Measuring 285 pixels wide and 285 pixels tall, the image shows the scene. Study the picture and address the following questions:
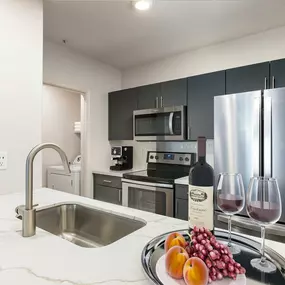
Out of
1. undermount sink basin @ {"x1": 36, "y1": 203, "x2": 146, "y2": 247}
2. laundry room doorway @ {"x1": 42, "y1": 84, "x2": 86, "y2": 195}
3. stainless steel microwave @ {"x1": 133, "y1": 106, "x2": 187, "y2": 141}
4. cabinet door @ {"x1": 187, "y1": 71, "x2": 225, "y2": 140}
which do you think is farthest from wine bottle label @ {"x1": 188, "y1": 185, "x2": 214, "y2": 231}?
laundry room doorway @ {"x1": 42, "y1": 84, "x2": 86, "y2": 195}

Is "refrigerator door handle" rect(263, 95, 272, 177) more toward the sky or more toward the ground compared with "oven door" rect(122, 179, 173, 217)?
more toward the sky

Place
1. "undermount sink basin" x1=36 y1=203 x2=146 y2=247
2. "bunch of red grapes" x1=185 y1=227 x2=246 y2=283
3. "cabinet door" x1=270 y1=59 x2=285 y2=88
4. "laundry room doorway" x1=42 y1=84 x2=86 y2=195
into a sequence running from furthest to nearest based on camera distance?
1. "laundry room doorway" x1=42 y1=84 x2=86 y2=195
2. "cabinet door" x1=270 y1=59 x2=285 y2=88
3. "undermount sink basin" x1=36 y1=203 x2=146 y2=247
4. "bunch of red grapes" x1=185 y1=227 x2=246 y2=283

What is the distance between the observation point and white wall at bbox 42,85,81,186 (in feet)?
13.5

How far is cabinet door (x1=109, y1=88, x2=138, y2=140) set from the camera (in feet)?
10.6

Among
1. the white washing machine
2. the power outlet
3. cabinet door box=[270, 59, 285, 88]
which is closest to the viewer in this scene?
the power outlet

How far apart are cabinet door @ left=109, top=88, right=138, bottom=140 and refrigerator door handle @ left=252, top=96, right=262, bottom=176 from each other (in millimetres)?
1754

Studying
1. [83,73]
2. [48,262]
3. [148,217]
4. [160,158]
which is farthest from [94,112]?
[48,262]

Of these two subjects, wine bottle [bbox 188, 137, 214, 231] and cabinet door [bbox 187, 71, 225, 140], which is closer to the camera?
wine bottle [bbox 188, 137, 214, 231]

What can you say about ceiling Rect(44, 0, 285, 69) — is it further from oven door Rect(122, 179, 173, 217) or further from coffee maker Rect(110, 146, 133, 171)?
oven door Rect(122, 179, 173, 217)

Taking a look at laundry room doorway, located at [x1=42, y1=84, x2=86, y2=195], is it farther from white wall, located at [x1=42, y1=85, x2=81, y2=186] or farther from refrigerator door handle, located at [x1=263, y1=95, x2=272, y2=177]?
refrigerator door handle, located at [x1=263, y1=95, x2=272, y2=177]

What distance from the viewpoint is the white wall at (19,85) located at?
1661 mm

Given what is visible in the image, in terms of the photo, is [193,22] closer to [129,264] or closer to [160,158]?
[160,158]

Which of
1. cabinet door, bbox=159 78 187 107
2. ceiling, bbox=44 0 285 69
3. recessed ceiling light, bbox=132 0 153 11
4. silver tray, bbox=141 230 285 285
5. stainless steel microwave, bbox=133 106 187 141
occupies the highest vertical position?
ceiling, bbox=44 0 285 69

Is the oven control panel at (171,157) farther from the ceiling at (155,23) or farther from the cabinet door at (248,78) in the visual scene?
the ceiling at (155,23)
